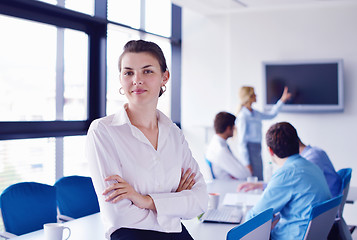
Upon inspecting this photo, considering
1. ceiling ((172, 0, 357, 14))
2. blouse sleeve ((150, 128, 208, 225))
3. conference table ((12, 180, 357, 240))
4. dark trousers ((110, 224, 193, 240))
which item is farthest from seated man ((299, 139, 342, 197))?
ceiling ((172, 0, 357, 14))

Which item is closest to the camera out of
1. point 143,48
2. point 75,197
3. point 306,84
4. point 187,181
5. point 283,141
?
point 143,48

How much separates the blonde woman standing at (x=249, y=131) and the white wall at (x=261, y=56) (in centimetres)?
61

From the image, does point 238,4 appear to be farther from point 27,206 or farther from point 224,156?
point 27,206

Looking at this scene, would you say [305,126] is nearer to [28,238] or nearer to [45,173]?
[45,173]

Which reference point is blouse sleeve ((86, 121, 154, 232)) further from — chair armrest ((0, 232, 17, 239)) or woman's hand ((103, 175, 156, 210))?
chair armrest ((0, 232, 17, 239))

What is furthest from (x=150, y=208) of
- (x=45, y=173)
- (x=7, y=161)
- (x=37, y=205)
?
(x=45, y=173)

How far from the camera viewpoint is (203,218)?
241 cm

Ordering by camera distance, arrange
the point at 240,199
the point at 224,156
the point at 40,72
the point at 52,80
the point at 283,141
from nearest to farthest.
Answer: the point at 283,141, the point at 240,199, the point at 224,156, the point at 40,72, the point at 52,80

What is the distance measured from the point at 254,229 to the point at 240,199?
1.32 meters

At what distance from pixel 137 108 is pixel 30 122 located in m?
2.81

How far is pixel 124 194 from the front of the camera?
4.99 ft

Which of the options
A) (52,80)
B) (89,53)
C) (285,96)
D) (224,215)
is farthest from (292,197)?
(285,96)

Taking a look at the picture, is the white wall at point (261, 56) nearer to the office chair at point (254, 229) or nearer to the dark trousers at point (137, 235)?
the office chair at point (254, 229)

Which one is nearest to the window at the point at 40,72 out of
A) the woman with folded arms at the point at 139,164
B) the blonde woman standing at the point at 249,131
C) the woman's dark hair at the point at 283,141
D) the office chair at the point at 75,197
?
the office chair at the point at 75,197
